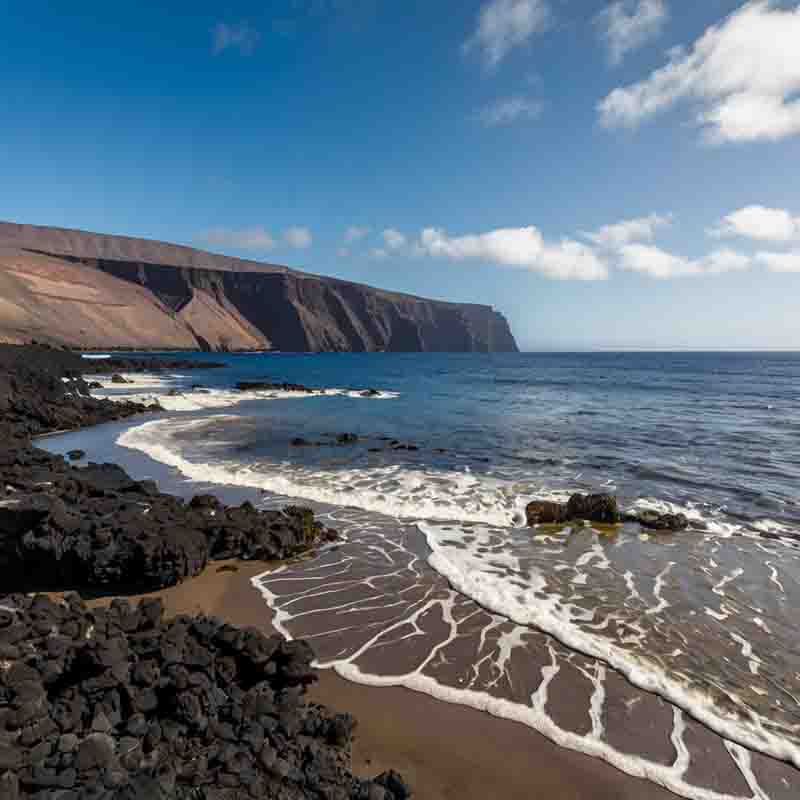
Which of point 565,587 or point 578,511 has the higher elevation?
point 578,511

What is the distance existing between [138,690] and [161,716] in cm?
33

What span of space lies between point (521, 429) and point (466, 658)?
21094 millimetres

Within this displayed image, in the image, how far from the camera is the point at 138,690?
452 cm

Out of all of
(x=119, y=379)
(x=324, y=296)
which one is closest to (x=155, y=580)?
(x=119, y=379)

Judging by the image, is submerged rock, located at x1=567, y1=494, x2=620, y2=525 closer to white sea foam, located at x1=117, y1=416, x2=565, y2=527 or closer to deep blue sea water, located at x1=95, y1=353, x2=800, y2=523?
white sea foam, located at x1=117, y1=416, x2=565, y2=527

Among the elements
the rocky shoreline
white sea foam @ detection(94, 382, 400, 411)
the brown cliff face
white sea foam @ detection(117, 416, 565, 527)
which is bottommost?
white sea foam @ detection(94, 382, 400, 411)

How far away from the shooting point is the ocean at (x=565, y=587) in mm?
5098

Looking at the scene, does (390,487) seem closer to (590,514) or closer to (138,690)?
(590,514)

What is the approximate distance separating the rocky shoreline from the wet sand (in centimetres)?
37

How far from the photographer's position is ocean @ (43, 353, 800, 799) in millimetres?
5098

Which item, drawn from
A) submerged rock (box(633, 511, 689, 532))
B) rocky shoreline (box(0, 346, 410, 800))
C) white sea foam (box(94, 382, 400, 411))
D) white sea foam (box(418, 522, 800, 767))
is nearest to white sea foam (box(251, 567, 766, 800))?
white sea foam (box(418, 522, 800, 767))

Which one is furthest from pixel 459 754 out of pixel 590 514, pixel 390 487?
pixel 390 487

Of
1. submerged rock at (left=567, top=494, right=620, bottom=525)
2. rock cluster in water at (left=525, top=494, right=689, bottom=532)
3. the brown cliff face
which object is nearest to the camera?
rock cluster in water at (left=525, top=494, right=689, bottom=532)

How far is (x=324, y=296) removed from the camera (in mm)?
193000
